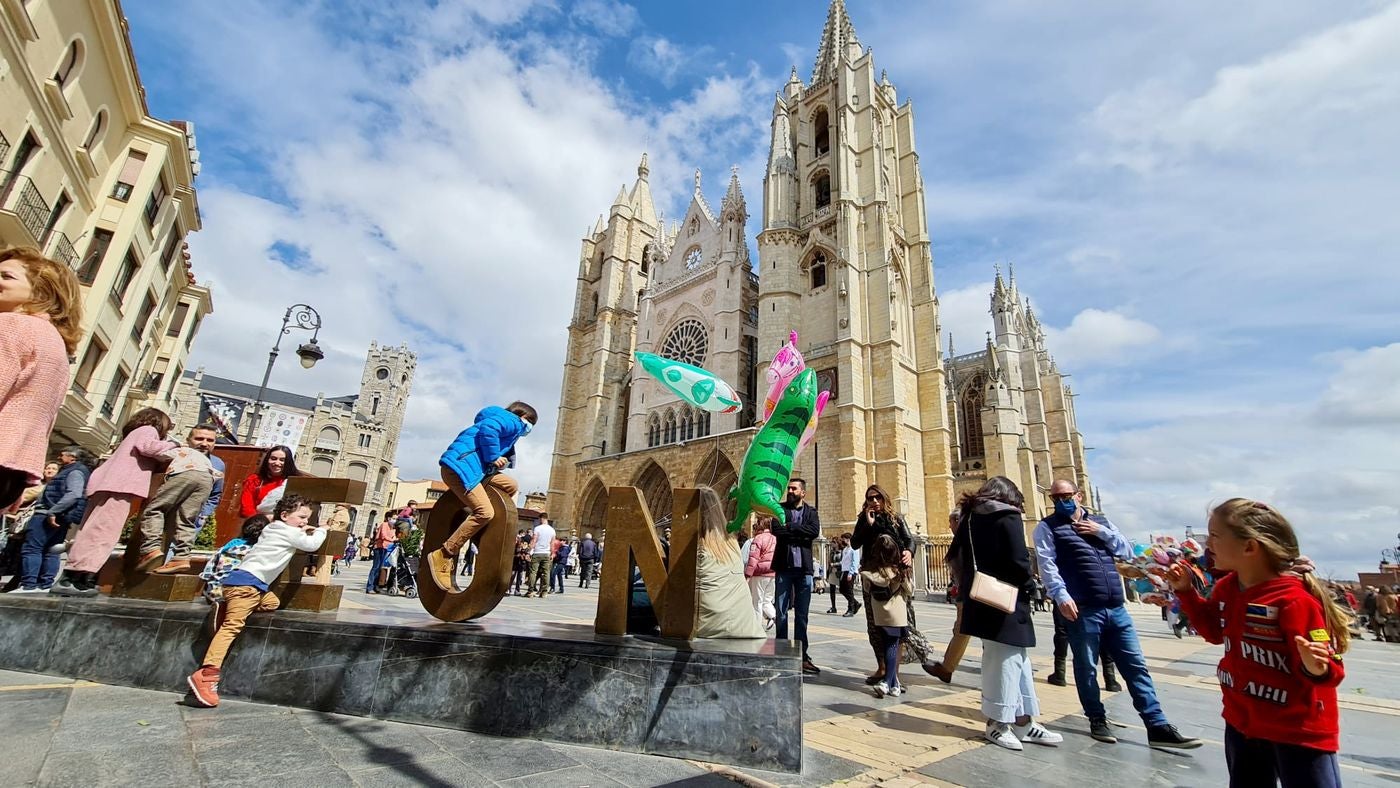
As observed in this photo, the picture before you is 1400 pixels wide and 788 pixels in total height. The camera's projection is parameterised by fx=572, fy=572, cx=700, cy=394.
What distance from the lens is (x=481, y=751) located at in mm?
2484

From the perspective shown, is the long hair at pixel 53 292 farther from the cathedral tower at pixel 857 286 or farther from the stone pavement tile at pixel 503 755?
the cathedral tower at pixel 857 286

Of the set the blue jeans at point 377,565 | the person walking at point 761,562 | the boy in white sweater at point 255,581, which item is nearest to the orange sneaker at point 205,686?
the boy in white sweater at point 255,581

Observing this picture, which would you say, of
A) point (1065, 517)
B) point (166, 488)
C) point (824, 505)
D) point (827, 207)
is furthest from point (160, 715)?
point (827, 207)

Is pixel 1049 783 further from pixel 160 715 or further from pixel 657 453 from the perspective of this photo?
pixel 657 453

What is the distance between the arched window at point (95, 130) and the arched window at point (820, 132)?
24876mm

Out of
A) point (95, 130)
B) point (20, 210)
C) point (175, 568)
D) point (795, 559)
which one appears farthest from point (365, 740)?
point (95, 130)

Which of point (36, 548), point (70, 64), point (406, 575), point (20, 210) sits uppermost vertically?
point (70, 64)

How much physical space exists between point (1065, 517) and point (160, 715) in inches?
203

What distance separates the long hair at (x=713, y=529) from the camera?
3059mm

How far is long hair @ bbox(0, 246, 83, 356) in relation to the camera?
72.1 inches

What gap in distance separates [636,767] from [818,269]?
24.3m

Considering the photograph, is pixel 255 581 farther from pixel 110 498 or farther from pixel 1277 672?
pixel 1277 672

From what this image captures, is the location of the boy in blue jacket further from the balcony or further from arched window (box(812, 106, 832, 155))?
arched window (box(812, 106, 832, 155))

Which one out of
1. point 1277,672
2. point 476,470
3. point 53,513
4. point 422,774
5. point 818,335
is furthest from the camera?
point 818,335
